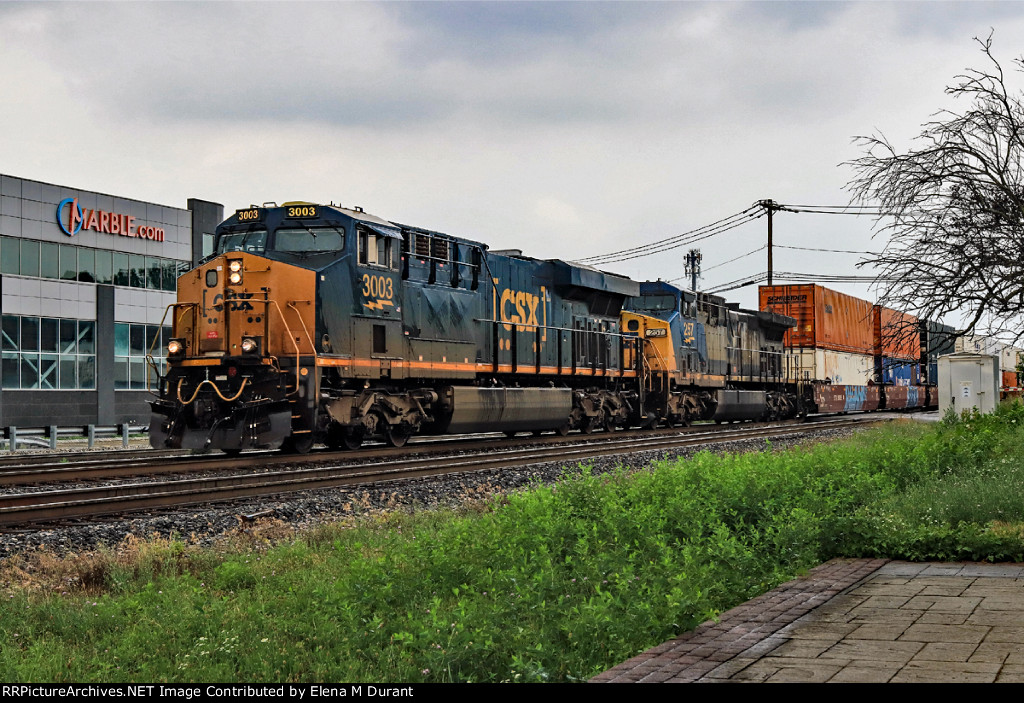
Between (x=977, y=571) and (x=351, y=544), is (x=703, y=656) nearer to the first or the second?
(x=977, y=571)

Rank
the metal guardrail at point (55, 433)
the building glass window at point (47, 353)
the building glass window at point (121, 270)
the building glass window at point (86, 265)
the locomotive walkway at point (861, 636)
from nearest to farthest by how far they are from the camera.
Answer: the locomotive walkway at point (861, 636)
the metal guardrail at point (55, 433)
the building glass window at point (47, 353)
the building glass window at point (86, 265)
the building glass window at point (121, 270)

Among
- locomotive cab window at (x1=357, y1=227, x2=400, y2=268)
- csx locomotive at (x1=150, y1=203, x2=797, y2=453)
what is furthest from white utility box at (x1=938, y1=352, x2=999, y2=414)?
locomotive cab window at (x1=357, y1=227, x2=400, y2=268)

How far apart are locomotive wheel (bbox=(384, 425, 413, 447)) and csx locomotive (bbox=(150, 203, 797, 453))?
0.03m

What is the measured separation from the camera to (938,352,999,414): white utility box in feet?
76.7

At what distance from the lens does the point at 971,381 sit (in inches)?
928

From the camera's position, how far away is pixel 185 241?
4641 centimetres

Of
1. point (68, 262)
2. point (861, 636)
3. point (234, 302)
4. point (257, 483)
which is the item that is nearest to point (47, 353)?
point (68, 262)

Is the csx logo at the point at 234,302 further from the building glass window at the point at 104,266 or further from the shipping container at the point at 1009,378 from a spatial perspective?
the shipping container at the point at 1009,378

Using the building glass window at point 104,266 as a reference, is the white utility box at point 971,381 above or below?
below

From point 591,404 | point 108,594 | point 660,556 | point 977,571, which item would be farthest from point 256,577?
point 591,404

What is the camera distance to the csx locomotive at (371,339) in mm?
15828

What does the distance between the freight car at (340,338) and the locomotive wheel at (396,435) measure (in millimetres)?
35

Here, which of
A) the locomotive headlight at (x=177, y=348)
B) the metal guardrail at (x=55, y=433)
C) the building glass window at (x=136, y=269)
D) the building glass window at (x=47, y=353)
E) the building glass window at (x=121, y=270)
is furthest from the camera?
the building glass window at (x=136, y=269)

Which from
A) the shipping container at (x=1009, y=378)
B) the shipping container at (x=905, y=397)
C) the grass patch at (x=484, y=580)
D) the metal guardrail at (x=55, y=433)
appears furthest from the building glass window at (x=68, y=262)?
the shipping container at (x=1009, y=378)
